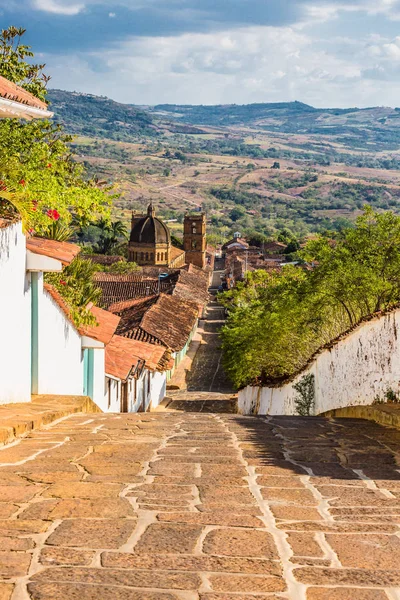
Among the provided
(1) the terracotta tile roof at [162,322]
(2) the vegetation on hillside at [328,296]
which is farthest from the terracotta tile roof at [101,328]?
(1) the terracotta tile roof at [162,322]

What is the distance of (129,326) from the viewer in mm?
31484

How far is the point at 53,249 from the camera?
9.48 m

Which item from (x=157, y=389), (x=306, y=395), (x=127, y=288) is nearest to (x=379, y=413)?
(x=306, y=395)

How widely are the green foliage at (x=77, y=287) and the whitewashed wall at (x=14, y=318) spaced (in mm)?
2282

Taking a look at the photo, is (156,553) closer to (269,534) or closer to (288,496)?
(269,534)

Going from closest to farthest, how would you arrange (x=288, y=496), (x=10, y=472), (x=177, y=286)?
(x=288, y=496)
(x=10, y=472)
(x=177, y=286)

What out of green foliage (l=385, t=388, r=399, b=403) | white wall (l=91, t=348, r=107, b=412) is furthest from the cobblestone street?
white wall (l=91, t=348, r=107, b=412)

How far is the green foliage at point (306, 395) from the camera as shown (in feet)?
49.0

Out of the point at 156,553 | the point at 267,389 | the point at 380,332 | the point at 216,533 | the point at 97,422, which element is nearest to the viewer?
the point at 156,553

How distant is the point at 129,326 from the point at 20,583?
93.7ft

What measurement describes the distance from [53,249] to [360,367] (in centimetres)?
451

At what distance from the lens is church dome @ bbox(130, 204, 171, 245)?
2991 inches

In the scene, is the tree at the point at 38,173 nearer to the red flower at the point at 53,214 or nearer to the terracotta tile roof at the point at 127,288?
the red flower at the point at 53,214

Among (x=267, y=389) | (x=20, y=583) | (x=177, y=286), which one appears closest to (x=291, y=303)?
(x=267, y=389)
